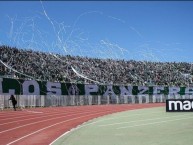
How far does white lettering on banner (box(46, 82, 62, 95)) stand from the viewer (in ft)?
117

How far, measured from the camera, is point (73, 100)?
38406 mm

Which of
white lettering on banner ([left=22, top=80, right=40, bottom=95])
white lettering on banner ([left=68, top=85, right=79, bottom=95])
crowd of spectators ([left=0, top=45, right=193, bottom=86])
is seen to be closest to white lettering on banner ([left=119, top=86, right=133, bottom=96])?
crowd of spectators ([left=0, top=45, right=193, bottom=86])

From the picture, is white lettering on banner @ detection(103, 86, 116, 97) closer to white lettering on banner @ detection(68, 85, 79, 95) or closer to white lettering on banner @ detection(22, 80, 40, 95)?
white lettering on banner @ detection(68, 85, 79, 95)

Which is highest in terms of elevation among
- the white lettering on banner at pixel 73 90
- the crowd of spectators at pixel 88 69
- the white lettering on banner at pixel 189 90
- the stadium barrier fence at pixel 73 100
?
the crowd of spectators at pixel 88 69

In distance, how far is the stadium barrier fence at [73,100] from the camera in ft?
106

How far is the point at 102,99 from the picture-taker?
139 feet

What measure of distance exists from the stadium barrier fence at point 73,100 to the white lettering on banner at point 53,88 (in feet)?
1.18

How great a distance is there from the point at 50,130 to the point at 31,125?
2516mm

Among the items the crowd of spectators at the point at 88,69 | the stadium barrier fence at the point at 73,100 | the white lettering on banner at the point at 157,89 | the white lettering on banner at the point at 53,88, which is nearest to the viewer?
the stadium barrier fence at the point at 73,100

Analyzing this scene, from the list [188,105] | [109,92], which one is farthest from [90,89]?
[188,105]

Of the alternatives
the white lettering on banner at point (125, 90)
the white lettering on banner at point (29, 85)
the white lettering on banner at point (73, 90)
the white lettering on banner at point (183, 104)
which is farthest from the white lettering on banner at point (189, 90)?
the white lettering on banner at point (183, 104)

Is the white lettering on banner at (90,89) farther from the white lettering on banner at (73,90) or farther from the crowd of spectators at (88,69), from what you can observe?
the crowd of spectators at (88,69)

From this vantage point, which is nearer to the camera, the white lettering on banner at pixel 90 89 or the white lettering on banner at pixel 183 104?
the white lettering on banner at pixel 183 104

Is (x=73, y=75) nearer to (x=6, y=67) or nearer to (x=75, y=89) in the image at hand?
(x=75, y=89)
